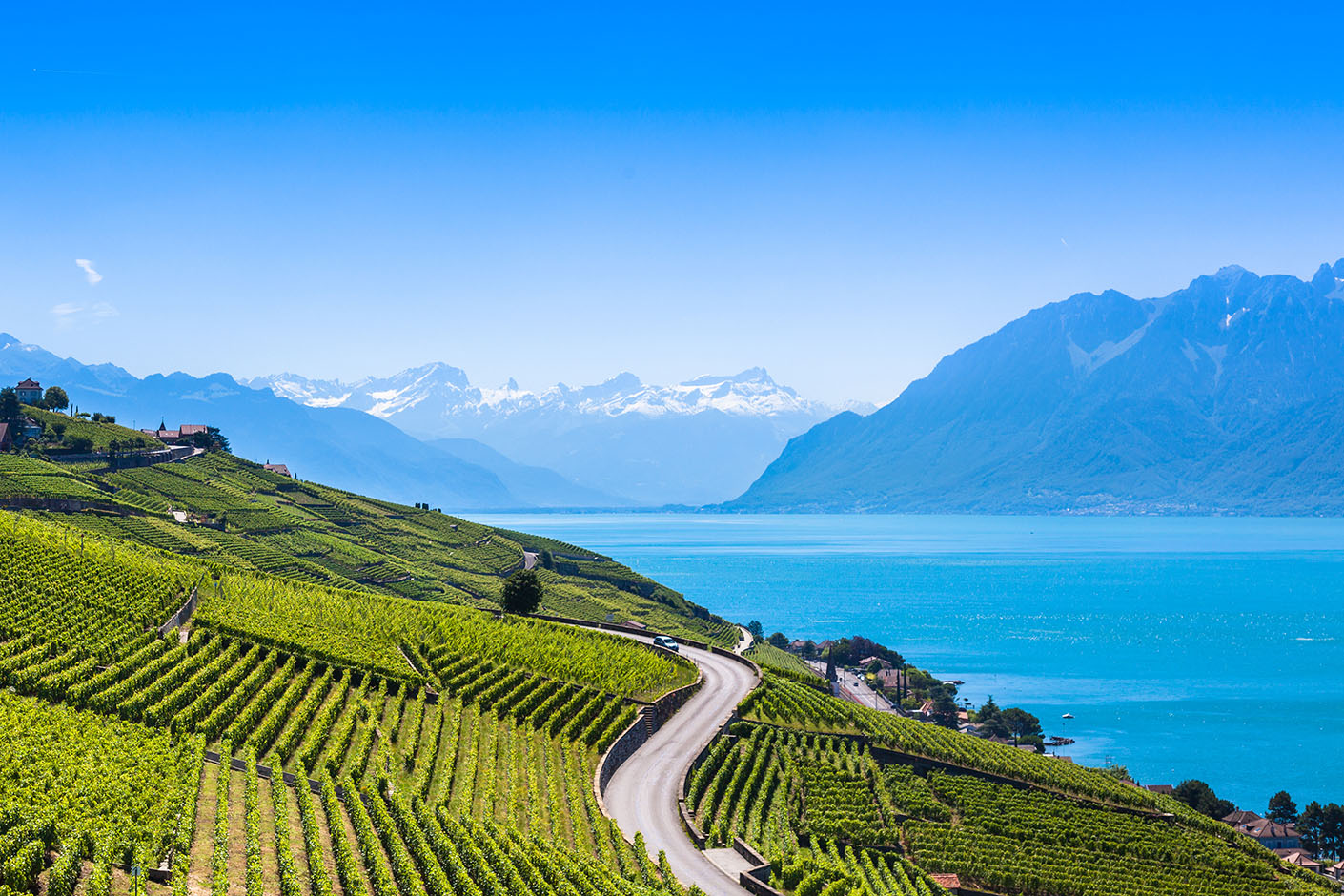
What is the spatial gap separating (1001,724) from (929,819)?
51.8 meters

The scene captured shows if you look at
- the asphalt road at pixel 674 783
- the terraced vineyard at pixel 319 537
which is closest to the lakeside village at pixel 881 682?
the terraced vineyard at pixel 319 537

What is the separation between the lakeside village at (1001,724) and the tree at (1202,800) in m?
0.07

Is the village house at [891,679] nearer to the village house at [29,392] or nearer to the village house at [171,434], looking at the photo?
the village house at [171,434]

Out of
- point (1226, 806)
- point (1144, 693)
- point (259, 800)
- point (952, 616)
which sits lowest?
point (259, 800)

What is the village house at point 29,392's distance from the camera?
450 ft

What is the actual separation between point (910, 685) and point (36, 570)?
9349cm

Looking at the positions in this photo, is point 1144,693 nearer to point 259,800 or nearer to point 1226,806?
point 1226,806

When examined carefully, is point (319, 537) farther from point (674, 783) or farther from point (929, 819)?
point (929, 819)

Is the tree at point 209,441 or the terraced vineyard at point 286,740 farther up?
the tree at point 209,441

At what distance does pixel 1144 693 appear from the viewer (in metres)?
130

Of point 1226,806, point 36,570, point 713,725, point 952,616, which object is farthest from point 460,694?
point 952,616

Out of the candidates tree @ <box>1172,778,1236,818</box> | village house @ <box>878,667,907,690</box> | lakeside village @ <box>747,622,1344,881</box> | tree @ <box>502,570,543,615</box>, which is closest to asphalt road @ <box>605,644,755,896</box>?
tree @ <box>502,570,543,615</box>

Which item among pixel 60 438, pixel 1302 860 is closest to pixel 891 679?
pixel 1302 860

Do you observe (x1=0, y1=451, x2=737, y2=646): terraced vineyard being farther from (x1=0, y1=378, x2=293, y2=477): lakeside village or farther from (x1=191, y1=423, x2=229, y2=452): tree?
(x1=191, y1=423, x2=229, y2=452): tree
